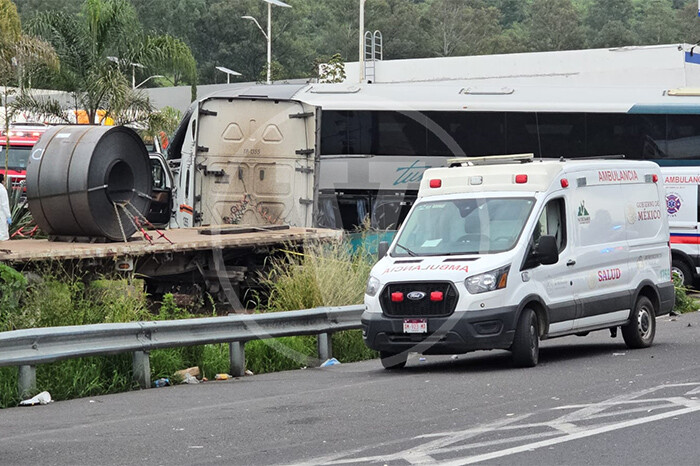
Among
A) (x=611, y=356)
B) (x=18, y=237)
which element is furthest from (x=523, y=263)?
(x=18, y=237)

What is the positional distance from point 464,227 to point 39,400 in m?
5.31

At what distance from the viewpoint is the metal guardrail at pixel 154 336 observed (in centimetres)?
1077

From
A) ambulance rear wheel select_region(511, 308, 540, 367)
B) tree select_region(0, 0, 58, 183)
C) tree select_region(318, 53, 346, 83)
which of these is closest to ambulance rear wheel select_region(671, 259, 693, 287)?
ambulance rear wheel select_region(511, 308, 540, 367)

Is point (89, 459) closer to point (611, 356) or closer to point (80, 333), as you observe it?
point (80, 333)

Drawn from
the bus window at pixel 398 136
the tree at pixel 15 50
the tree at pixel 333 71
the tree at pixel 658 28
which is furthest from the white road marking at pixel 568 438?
the tree at pixel 658 28

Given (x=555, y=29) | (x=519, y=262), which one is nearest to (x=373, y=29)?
(x=555, y=29)

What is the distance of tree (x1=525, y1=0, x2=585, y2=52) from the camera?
113 m

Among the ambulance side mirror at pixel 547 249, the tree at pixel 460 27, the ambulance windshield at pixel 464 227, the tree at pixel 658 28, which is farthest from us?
the tree at pixel 658 28

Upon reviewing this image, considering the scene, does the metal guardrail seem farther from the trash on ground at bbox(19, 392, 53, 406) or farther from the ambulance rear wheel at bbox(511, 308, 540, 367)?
the ambulance rear wheel at bbox(511, 308, 540, 367)

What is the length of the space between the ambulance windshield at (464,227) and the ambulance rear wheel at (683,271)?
41.4 ft

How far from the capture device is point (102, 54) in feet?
107

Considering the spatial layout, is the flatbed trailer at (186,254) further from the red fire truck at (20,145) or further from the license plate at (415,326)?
the red fire truck at (20,145)

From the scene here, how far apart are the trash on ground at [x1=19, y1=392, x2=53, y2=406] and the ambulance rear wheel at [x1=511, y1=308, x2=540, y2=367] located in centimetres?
497

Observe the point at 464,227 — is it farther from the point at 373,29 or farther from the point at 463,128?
the point at 373,29
